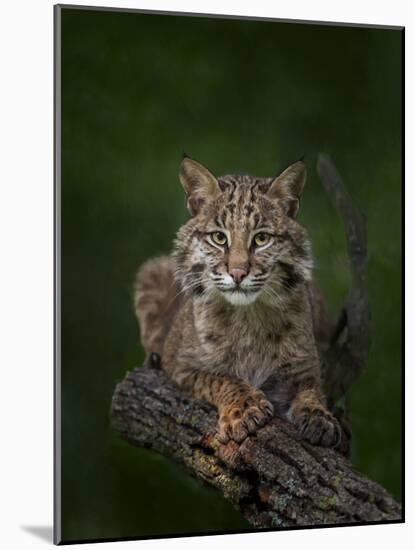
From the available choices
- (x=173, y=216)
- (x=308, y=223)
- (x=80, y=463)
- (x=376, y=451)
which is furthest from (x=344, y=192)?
(x=80, y=463)

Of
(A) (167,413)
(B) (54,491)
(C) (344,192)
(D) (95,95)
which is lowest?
(B) (54,491)

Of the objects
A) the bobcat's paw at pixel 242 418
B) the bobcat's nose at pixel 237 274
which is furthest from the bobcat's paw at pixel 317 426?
the bobcat's nose at pixel 237 274

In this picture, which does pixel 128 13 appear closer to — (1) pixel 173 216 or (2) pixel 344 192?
(1) pixel 173 216

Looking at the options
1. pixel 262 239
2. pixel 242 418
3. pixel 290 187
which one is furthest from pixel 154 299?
pixel 290 187

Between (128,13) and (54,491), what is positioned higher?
(128,13)

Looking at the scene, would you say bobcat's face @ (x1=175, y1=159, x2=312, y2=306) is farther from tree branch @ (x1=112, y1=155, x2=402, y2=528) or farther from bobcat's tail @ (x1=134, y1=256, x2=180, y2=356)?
tree branch @ (x1=112, y1=155, x2=402, y2=528)

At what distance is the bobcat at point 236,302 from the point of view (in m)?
5.59

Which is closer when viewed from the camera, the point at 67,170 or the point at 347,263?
the point at 67,170

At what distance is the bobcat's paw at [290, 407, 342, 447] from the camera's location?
555cm

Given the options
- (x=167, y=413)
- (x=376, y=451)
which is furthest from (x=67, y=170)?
(x=376, y=451)

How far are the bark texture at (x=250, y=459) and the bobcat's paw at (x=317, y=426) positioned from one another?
5 centimetres

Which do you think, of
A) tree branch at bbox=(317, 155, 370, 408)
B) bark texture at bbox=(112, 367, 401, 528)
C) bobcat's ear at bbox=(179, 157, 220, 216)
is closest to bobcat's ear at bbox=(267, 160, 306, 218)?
tree branch at bbox=(317, 155, 370, 408)

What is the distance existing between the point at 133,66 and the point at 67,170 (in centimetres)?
63

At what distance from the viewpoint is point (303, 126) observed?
5957 mm
